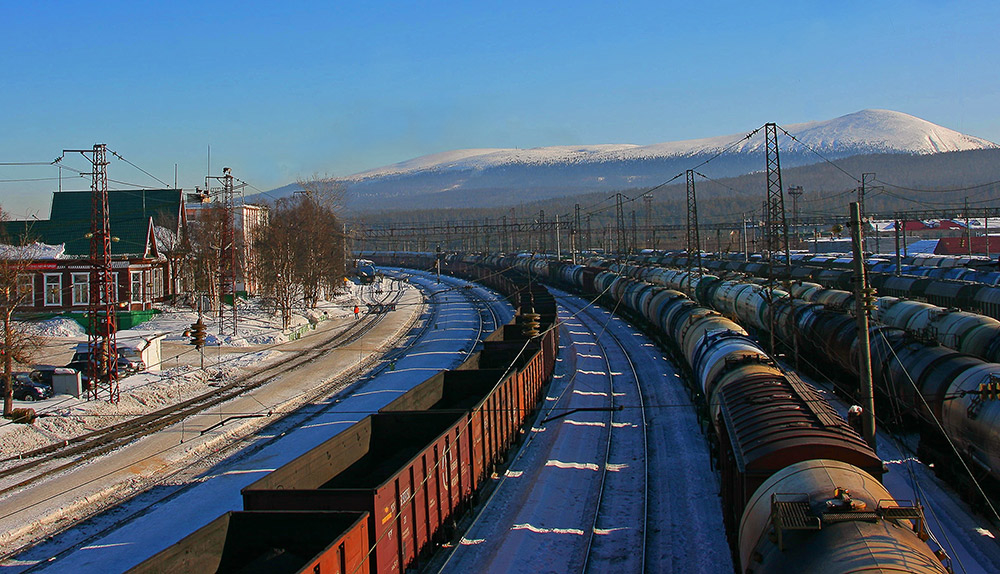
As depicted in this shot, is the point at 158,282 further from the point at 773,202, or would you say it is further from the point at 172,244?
the point at 773,202

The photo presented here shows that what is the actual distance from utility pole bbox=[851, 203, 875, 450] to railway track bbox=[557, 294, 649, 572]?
5.38 m

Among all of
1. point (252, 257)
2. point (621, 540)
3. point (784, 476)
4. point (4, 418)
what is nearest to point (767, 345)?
point (621, 540)

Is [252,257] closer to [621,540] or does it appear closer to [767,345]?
[767,345]

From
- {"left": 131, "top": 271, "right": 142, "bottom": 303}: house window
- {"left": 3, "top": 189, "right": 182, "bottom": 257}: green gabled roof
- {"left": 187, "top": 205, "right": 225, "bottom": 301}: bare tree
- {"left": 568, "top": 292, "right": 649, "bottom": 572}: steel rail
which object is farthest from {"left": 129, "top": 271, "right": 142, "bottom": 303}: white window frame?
{"left": 568, "top": 292, "right": 649, "bottom": 572}: steel rail

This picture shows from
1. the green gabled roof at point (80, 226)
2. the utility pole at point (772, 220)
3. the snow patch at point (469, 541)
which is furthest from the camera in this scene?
the green gabled roof at point (80, 226)

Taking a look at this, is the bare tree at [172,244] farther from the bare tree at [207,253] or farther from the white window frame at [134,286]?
the white window frame at [134,286]

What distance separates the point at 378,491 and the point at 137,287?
166 ft

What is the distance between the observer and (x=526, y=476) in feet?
67.1

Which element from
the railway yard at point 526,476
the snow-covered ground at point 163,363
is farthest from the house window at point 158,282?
the railway yard at point 526,476

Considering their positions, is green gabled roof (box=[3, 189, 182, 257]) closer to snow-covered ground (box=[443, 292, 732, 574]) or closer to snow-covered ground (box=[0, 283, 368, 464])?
snow-covered ground (box=[0, 283, 368, 464])

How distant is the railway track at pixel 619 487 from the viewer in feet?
50.4

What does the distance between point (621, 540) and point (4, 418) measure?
24023 millimetres

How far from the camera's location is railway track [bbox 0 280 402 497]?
75.0 feet

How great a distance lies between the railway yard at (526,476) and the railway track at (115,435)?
4.9 inches
